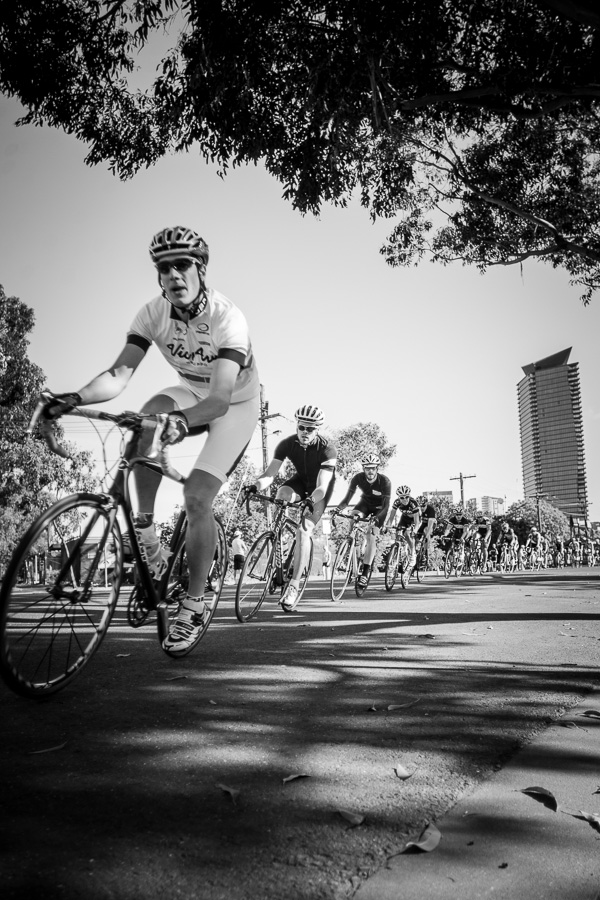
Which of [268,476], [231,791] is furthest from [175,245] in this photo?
[268,476]

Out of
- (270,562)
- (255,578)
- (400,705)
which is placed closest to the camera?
(400,705)

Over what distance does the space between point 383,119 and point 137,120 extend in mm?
3712

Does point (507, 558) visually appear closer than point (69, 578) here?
No

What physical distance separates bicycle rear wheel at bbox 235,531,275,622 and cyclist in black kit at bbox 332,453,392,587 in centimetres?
383

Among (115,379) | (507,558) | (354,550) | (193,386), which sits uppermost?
(193,386)

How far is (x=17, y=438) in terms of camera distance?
104 feet

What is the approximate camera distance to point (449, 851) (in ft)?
5.38

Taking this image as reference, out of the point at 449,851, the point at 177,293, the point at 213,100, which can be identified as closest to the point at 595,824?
the point at 449,851

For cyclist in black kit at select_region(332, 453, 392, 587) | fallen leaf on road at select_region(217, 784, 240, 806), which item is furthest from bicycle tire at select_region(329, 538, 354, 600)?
fallen leaf on road at select_region(217, 784, 240, 806)

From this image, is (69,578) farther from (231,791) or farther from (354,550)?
(354,550)

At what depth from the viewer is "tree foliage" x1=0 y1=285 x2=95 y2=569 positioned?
1226 inches

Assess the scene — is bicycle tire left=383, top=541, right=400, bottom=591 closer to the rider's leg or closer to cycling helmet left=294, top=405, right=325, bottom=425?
cycling helmet left=294, top=405, right=325, bottom=425

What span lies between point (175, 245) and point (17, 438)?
99.7ft

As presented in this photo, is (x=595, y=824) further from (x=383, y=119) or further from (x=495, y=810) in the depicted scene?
(x=383, y=119)
